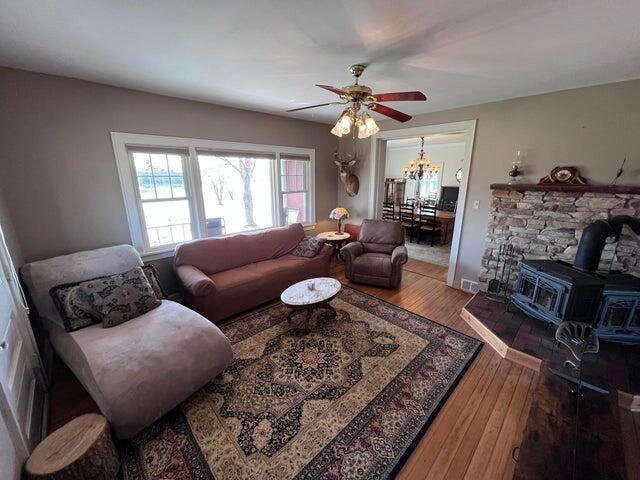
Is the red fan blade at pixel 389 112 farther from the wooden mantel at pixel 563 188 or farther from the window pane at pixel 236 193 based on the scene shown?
the window pane at pixel 236 193

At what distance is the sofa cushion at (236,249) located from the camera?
119 inches

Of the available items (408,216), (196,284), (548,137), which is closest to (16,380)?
(196,284)

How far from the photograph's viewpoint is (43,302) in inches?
79.7

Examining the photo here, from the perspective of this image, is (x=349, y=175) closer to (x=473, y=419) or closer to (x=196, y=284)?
(x=196, y=284)

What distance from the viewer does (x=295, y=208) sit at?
4.62 meters

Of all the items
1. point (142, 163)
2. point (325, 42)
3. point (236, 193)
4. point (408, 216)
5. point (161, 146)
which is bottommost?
point (408, 216)

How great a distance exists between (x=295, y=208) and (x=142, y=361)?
133 inches

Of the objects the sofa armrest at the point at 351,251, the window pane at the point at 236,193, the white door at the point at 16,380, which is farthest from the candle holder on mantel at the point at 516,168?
the white door at the point at 16,380

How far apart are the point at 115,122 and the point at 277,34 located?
2075mm

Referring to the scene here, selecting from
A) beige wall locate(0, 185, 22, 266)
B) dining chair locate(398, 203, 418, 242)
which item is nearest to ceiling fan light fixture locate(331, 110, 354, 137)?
beige wall locate(0, 185, 22, 266)

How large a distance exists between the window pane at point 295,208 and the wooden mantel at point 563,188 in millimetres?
2893

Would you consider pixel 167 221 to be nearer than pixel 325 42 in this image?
No

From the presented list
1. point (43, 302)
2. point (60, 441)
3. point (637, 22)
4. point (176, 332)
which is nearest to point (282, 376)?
point (176, 332)

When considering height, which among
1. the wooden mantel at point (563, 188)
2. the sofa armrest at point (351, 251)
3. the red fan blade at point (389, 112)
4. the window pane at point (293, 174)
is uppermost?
the red fan blade at point (389, 112)
